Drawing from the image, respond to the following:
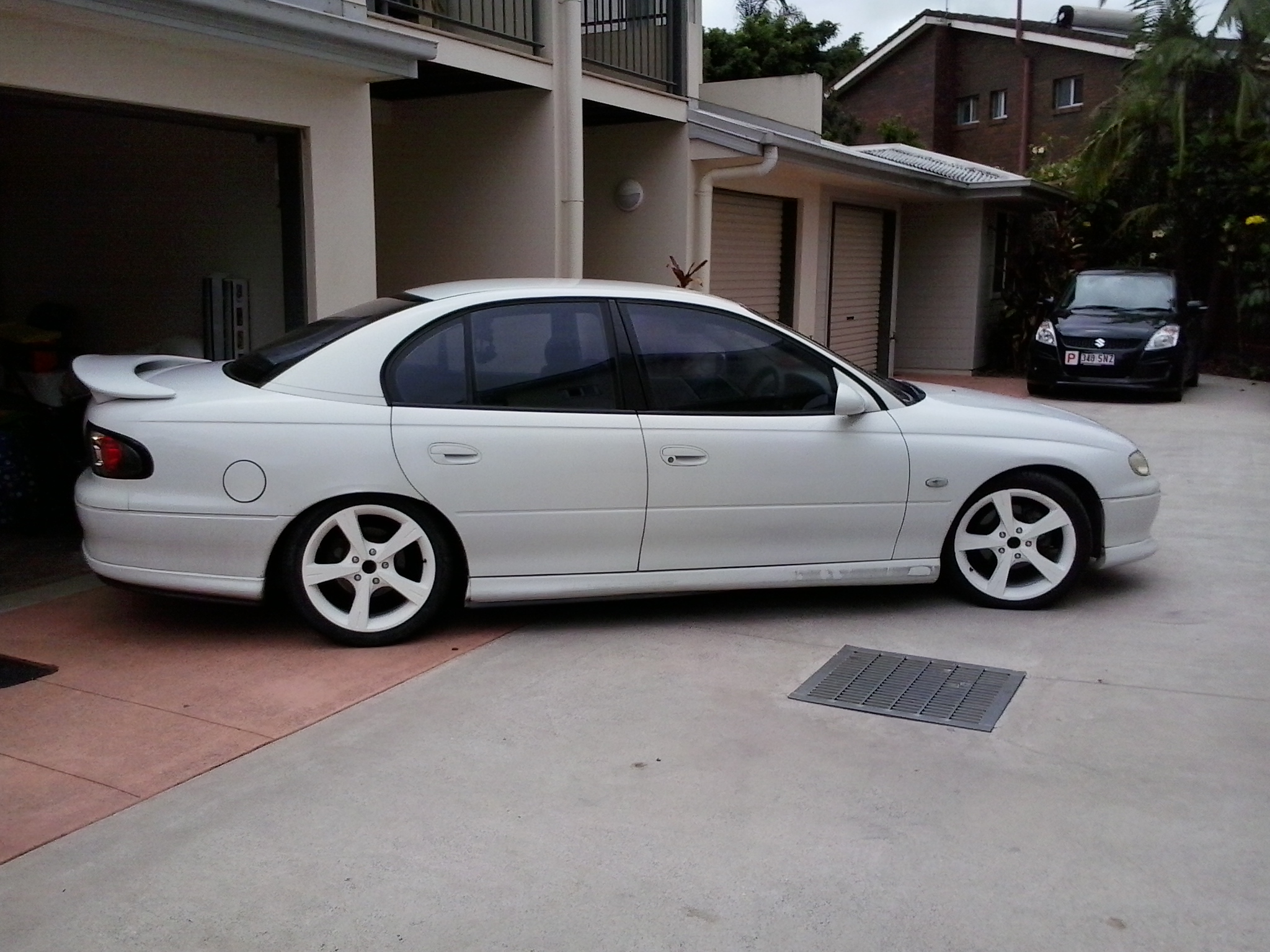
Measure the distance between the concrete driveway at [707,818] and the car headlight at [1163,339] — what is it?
9550 millimetres

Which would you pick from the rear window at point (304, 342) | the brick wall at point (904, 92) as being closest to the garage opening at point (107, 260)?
the rear window at point (304, 342)

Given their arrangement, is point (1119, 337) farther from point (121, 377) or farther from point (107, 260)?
point (121, 377)

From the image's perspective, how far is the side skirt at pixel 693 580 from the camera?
5168 mm

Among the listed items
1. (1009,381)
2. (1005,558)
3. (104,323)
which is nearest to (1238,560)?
(1005,558)

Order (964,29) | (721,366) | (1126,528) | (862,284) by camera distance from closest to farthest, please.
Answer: (721,366), (1126,528), (862,284), (964,29)

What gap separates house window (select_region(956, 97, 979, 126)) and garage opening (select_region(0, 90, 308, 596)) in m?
28.5

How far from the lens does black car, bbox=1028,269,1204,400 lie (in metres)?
14.1

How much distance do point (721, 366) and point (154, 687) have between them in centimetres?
267

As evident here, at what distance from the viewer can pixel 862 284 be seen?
16812 millimetres

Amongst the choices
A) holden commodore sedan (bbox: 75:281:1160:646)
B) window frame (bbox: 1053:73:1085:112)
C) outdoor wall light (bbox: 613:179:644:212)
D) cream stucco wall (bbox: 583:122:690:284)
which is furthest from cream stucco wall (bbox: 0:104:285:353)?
window frame (bbox: 1053:73:1085:112)

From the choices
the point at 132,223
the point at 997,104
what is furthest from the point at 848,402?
the point at 997,104

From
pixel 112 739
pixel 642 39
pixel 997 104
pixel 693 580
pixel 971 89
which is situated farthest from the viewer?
pixel 971 89

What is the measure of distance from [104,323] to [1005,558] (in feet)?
23.2

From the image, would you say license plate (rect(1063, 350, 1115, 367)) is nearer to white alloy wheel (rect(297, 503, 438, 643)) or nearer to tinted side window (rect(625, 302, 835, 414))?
tinted side window (rect(625, 302, 835, 414))
